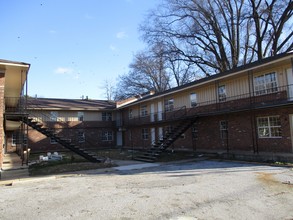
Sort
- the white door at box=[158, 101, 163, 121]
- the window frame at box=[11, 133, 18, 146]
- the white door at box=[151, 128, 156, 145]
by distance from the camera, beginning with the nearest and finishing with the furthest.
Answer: the white door at box=[158, 101, 163, 121]
the white door at box=[151, 128, 156, 145]
the window frame at box=[11, 133, 18, 146]

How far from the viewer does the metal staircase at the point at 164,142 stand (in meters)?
17.9

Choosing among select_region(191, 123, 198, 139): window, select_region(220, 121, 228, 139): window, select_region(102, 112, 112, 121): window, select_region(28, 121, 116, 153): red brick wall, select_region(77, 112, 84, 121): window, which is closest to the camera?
select_region(220, 121, 228, 139): window

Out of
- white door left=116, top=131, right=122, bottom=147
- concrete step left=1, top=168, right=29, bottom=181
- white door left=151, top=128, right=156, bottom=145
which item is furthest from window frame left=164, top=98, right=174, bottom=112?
concrete step left=1, top=168, right=29, bottom=181

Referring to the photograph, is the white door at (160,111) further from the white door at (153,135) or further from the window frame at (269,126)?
the window frame at (269,126)

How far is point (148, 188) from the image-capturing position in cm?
885

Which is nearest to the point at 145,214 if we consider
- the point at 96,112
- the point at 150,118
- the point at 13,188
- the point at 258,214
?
the point at 258,214

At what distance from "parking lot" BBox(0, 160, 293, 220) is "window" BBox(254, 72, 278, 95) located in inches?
245

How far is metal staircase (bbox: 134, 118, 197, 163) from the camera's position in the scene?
58.6 ft

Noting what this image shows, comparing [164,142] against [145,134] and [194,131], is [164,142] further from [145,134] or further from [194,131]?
[145,134]

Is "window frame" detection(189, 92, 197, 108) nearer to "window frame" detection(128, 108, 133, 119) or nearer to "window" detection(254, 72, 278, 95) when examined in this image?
"window" detection(254, 72, 278, 95)

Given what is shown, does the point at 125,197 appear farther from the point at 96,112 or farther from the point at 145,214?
the point at 96,112

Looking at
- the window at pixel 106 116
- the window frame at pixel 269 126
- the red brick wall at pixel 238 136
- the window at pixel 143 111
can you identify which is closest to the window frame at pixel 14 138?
the window at pixel 106 116

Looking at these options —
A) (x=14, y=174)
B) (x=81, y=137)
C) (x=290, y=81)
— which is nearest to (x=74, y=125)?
(x=81, y=137)

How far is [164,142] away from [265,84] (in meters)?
8.43
